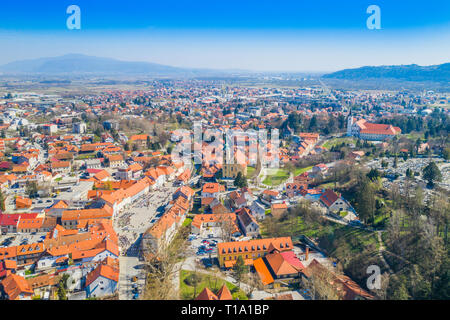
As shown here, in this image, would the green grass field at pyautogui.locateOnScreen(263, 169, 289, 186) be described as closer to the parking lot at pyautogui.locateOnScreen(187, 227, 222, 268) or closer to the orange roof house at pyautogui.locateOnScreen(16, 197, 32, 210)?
the parking lot at pyautogui.locateOnScreen(187, 227, 222, 268)

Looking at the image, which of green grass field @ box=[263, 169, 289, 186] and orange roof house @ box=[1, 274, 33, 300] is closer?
orange roof house @ box=[1, 274, 33, 300]

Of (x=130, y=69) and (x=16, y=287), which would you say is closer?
(x=16, y=287)

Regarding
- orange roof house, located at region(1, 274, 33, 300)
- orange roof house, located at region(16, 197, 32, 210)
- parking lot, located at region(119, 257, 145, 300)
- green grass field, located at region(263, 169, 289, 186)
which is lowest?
parking lot, located at region(119, 257, 145, 300)

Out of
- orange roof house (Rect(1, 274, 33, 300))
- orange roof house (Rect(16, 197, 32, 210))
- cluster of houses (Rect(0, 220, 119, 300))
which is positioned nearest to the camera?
orange roof house (Rect(1, 274, 33, 300))

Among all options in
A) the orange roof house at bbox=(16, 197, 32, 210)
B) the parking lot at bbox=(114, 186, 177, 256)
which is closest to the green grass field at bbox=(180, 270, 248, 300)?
the parking lot at bbox=(114, 186, 177, 256)

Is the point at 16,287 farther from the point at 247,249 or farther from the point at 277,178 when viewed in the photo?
the point at 277,178

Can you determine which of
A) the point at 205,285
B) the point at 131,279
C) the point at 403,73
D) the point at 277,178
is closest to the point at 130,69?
the point at 403,73

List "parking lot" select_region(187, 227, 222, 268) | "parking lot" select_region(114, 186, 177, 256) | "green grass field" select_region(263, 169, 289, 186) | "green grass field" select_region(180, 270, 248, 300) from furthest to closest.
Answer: "green grass field" select_region(263, 169, 289, 186) → "parking lot" select_region(114, 186, 177, 256) → "parking lot" select_region(187, 227, 222, 268) → "green grass field" select_region(180, 270, 248, 300)
